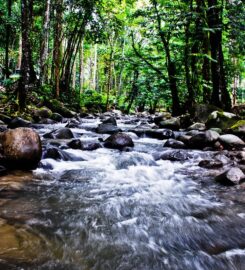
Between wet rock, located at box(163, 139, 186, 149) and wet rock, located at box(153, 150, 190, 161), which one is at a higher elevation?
wet rock, located at box(163, 139, 186, 149)

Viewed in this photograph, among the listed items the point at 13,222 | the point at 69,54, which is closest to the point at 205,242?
the point at 13,222

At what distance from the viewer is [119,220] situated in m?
3.25

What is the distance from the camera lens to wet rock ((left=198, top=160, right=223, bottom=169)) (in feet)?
18.6

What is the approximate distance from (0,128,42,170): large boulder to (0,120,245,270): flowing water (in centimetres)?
22

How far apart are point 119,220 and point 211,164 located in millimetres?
3046

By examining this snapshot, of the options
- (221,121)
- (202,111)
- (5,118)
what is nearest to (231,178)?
(221,121)

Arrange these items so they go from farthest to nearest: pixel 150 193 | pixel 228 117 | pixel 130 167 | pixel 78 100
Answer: pixel 78 100 → pixel 228 117 → pixel 130 167 → pixel 150 193

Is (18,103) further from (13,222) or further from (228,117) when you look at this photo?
(13,222)

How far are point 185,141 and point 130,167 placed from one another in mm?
2786

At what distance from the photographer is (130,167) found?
5.73 meters

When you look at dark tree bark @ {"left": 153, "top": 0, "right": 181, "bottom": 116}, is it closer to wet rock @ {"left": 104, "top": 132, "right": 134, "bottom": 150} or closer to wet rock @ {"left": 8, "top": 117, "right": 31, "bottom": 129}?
wet rock @ {"left": 104, "top": 132, "right": 134, "bottom": 150}

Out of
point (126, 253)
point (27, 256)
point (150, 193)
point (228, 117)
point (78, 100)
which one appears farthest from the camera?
point (78, 100)

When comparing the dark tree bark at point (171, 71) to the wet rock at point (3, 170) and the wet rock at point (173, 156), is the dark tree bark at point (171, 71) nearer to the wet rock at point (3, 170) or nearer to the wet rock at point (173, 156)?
the wet rock at point (173, 156)

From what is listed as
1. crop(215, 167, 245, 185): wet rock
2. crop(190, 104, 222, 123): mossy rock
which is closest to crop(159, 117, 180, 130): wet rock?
crop(190, 104, 222, 123): mossy rock
